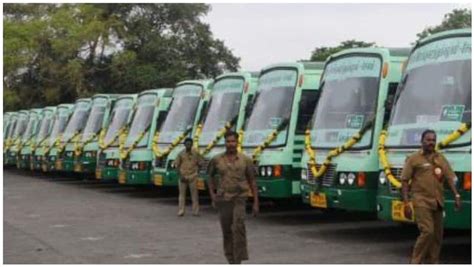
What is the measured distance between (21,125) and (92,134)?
10113mm

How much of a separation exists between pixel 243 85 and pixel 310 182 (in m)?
4.02

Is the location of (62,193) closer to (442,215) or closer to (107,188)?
(107,188)

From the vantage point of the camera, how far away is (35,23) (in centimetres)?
4003

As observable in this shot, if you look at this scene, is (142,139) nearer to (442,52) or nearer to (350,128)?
(350,128)

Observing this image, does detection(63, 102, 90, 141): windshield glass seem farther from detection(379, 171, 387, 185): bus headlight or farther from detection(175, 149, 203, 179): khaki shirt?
detection(379, 171, 387, 185): bus headlight

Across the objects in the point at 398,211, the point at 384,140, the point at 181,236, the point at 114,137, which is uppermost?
the point at 114,137

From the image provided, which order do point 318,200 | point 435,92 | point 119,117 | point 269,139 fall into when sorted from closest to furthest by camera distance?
point 435,92 < point 318,200 < point 269,139 < point 119,117

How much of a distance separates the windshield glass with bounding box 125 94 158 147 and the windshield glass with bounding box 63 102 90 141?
508 cm

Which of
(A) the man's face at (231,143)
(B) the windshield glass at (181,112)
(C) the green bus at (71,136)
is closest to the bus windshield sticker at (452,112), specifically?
(A) the man's face at (231,143)

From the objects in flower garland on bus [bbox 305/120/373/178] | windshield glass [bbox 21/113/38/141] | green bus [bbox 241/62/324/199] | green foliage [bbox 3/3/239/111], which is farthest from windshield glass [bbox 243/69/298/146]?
green foliage [bbox 3/3/239/111]

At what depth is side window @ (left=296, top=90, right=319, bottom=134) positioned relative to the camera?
1322 cm

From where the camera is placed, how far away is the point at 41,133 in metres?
28.6

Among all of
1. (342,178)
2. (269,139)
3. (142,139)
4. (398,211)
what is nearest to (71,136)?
(142,139)

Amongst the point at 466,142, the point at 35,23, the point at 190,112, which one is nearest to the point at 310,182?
the point at 466,142
